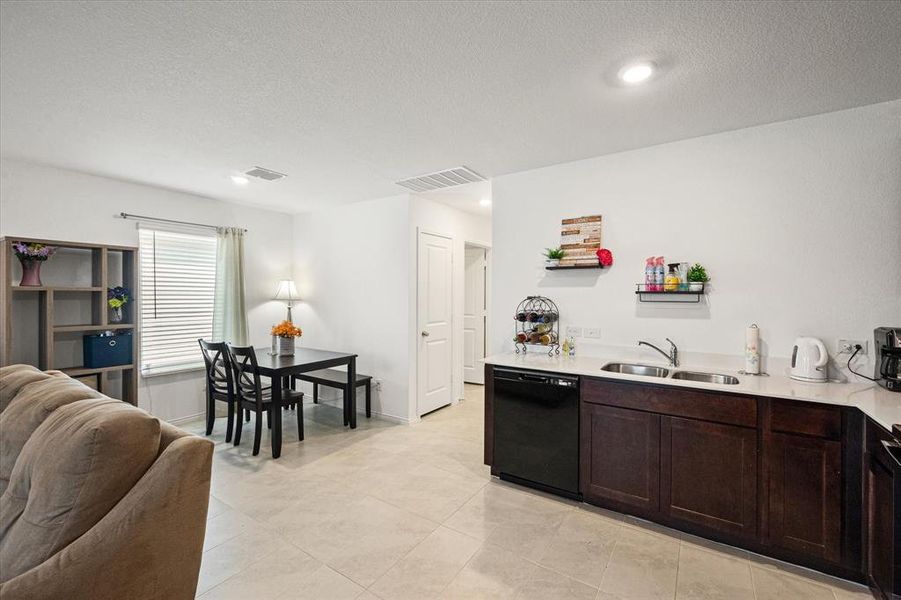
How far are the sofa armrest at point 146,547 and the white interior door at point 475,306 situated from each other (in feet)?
15.7

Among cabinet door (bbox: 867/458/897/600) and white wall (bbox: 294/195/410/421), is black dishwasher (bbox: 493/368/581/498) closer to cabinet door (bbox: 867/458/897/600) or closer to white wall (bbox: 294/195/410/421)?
cabinet door (bbox: 867/458/897/600)

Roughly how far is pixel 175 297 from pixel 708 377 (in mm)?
4885

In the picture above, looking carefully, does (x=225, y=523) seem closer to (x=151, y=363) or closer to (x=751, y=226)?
(x=151, y=363)

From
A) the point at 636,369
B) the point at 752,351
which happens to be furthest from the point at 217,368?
the point at 752,351

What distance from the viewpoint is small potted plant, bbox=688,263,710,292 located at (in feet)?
8.87

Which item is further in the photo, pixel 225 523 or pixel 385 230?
pixel 385 230

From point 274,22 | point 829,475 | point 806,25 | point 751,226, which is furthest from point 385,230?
point 829,475

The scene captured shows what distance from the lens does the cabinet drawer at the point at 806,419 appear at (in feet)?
6.42

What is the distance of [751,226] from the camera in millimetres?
2621

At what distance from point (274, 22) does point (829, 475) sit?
3.21 metres

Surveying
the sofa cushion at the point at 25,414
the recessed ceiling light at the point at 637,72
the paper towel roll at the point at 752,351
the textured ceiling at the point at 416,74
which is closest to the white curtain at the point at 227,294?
the textured ceiling at the point at 416,74

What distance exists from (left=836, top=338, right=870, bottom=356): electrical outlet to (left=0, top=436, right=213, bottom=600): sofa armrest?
10.6ft

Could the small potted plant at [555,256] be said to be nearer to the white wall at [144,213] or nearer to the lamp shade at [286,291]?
the lamp shade at [286,291]

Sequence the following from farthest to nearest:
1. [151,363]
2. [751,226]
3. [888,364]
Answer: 1. [151,363]
2. [751,226]
3. [888,364]
